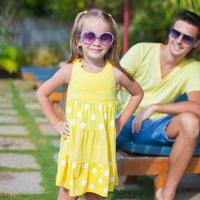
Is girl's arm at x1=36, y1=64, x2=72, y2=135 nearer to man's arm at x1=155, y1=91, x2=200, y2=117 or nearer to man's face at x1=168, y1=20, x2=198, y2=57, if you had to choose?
man's arm at x1=155, y1=91, x2=200, y2=117

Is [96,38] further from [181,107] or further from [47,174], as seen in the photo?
[47,174]

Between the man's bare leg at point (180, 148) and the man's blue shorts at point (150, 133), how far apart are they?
0.13m

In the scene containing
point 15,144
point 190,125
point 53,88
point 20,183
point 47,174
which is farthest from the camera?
point 15,144

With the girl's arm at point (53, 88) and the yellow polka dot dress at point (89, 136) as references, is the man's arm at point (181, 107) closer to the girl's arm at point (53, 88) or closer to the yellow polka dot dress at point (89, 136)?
the yellow polka dot dress at point (89, 136)

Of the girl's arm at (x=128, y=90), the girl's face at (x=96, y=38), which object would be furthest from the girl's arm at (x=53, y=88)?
the girl's arm at (x=128, y=90)

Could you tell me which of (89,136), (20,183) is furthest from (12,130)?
(89,136)

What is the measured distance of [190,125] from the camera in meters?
3.62

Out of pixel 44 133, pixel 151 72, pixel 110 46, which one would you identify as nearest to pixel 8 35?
pixel 44 133

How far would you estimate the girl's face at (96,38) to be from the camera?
3.03 metres

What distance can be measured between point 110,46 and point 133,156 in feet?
3.21

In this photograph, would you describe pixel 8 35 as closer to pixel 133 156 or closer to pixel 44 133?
pixel 44 133

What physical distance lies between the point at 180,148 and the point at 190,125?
0.53 ft

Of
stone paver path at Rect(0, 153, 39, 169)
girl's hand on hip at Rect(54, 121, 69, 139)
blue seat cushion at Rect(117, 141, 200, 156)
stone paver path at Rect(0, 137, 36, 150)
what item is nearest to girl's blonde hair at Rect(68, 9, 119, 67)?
girl's hand on hip at Rect(54, 121, 69, 139)

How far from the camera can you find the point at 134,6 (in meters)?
14.5
